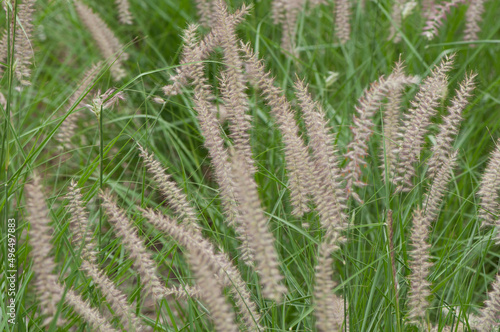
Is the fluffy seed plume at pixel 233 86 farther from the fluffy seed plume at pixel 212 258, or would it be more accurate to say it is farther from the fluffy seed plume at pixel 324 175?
the fluffy seed plume at pixel 212 258

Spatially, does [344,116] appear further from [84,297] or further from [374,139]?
[84,297]

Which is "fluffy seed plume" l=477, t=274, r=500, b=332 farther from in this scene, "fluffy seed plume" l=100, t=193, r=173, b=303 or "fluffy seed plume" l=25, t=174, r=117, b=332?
"fluffy seed plume" l=25, t=174, r=117, b=332

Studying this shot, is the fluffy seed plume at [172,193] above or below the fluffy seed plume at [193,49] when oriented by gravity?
below

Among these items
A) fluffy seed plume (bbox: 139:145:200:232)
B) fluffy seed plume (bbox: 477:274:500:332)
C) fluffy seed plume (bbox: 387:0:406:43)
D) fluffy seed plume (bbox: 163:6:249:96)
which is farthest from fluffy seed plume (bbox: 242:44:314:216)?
fluffy seed plume (bbox: 387:0:406:43)

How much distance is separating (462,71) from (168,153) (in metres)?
1.69

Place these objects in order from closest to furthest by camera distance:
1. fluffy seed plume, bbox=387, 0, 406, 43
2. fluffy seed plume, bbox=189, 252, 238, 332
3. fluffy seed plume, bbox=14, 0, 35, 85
Answer: fluffy seed plume, bbox=189, 252, 238, 332
fluffy seed plume, bbox=14, 0, 35, 85
fluffy seed plume, bbox=387, 0, 406, 43

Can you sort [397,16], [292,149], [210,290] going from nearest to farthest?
[210,290], [292,149], [397,16]

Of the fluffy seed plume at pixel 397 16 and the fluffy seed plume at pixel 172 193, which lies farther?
the fluffy seed plume at pixel 397 16

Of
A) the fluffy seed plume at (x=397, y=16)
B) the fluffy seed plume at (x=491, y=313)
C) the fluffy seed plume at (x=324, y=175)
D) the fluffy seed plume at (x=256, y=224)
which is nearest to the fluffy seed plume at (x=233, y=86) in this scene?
the fluffy seed plume at (x=324, y=175)

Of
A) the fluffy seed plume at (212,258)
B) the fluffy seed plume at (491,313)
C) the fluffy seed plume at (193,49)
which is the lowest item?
the fluffy seed plume at (491,313)

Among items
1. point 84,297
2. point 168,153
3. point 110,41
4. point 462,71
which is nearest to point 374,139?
point 462,71

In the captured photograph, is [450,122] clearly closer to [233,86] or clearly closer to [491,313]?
[491,313]

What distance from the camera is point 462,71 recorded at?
3.09 m

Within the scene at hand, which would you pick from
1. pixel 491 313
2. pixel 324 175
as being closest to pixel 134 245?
pixel 324 175
